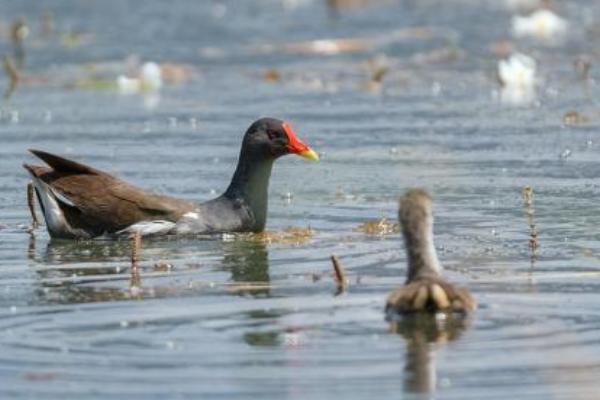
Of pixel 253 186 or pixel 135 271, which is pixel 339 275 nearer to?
pixel 135 271

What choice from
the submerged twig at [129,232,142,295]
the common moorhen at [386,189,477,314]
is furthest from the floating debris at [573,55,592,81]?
the common moorhen at [386,189,477,314]

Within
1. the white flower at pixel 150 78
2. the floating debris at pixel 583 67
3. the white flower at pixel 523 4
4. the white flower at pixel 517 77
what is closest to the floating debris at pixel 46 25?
the white flower at pixel 150 78

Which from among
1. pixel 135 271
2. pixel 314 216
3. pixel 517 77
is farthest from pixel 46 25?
pixel 135 271

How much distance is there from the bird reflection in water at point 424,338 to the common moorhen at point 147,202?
348cm

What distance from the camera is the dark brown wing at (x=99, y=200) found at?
12117 millimetres

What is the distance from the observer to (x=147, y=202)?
12.1m

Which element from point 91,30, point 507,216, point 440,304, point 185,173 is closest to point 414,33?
point 91,30

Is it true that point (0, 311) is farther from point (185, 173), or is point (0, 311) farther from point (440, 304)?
point (185, 173)

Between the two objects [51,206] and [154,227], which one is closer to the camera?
[154,227]

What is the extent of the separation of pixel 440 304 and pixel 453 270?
60.6 inches

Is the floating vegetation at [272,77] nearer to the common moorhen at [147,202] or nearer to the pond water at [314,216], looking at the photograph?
the pond water at [314,216]

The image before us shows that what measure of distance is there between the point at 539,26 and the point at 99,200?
12.5 m

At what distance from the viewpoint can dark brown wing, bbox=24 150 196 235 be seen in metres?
12.1

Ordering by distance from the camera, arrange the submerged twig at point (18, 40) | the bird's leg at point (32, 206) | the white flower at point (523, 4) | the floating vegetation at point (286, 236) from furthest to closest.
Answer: the white flower at point (523, 4), the submerged twig at point (18, 40), the bird's leg at point (32, 206), the floating vegetation at point (286, 236)
